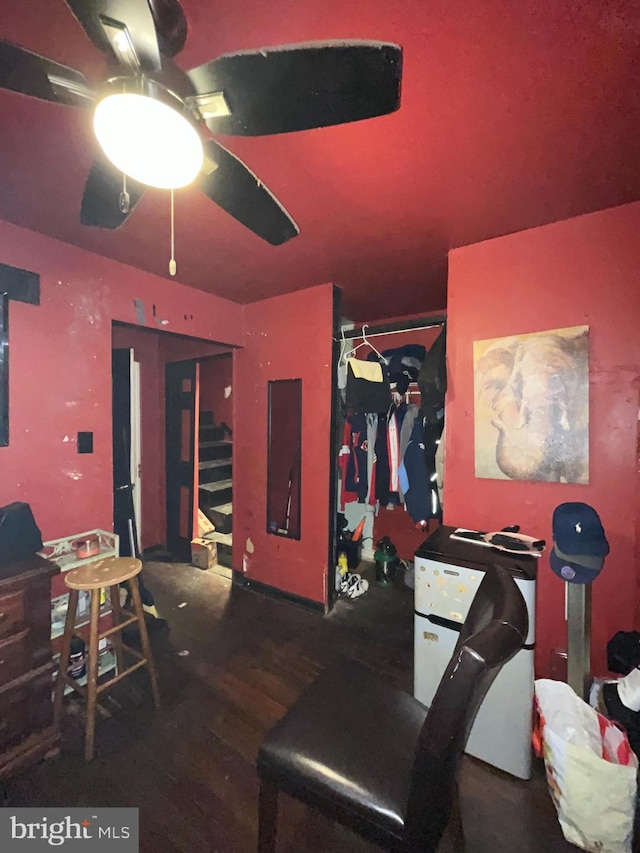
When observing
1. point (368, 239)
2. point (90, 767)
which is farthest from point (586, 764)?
point (368, 239)

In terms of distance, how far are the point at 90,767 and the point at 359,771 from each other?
123cm

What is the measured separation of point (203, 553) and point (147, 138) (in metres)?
3.28

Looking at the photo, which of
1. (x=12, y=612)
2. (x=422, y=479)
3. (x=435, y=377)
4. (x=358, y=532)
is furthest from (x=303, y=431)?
(x=12, y=612)

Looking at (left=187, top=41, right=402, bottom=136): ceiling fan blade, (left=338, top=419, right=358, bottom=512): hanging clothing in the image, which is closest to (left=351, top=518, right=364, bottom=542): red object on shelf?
(left=338, top=419, right=358, bottom=512): hanging clothing

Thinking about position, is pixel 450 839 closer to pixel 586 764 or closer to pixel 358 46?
pixel 586 764

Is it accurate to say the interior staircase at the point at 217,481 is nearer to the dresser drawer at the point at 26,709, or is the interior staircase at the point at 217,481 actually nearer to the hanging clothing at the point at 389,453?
the hanging clothing at the point at 389,453

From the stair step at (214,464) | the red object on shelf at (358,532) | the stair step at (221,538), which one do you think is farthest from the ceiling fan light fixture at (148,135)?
the stair step at (221,538)

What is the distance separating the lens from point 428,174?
1344 millimetres

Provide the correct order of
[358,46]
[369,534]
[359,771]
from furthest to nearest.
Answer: [369,534], [359,771], [358,46]

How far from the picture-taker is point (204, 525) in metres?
3.67

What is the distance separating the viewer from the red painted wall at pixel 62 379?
1.72 meters

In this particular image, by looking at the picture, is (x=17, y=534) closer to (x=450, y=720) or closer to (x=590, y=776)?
(x=450, y=720)

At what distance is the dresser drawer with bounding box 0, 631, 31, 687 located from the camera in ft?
4.47

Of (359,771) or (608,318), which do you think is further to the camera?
(608,318)
